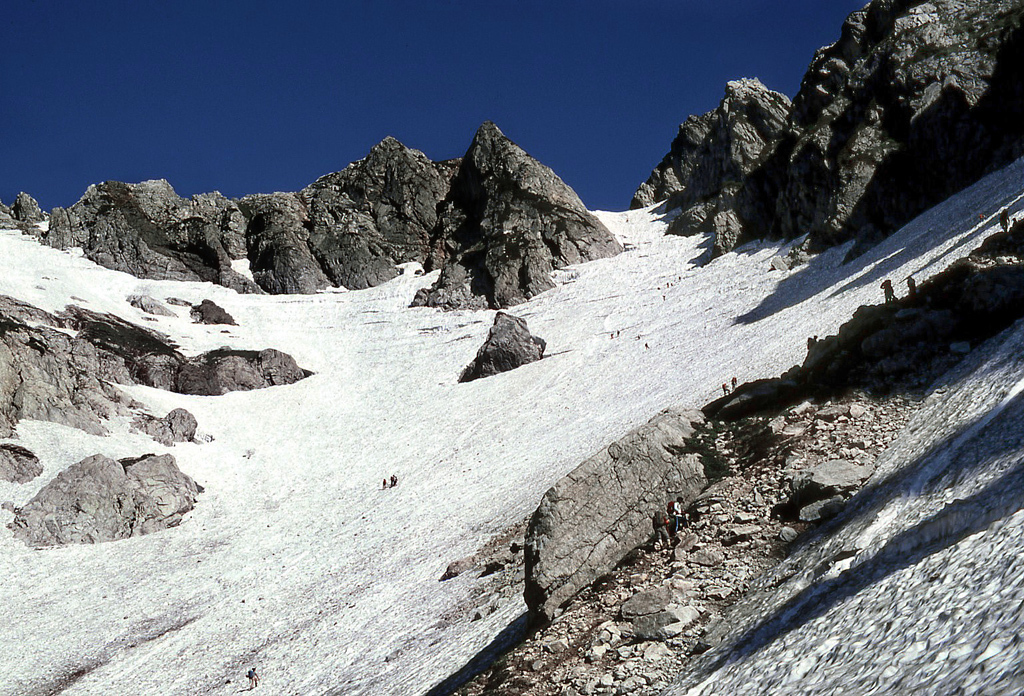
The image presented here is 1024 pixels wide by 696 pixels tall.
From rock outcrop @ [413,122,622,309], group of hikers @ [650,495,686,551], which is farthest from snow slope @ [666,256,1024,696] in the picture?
rock outcrop @ [413,122,622,309]

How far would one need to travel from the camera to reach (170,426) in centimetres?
7075

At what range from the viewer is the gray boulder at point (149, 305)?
105000 mm

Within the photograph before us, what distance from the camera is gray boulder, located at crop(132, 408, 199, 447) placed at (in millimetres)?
69125

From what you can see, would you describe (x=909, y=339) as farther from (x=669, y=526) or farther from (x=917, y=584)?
(x=917, y=584)

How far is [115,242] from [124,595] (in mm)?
99334

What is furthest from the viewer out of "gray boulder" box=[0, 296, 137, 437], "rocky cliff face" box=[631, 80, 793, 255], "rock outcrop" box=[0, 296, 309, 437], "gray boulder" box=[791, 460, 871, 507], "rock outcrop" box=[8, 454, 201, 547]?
"rocky cliff face" box=[631, 80, 793, 255]

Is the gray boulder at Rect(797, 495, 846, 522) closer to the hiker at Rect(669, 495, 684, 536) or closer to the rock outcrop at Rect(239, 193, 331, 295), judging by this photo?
the hiker at Rect(669, 495, 684, 536)

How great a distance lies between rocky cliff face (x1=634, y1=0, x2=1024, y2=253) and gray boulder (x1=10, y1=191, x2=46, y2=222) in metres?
140

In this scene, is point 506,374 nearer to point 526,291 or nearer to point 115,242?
point 526,291

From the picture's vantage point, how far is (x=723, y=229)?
9925cm

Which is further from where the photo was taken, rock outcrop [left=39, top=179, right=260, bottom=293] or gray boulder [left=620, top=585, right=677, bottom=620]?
rock outcrop [left=39, top=179, right=260, bottom=293]

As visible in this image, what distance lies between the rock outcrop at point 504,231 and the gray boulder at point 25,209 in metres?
85.7

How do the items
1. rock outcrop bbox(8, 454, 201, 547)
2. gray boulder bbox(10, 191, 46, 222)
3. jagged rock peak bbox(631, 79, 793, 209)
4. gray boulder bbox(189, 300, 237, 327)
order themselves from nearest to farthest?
rock outcrop bbox(8, 454, 201, 547), gray boulder bbox(189, 300, 237, 327), jagged rock peak bbox(631, 79, 793, 209), gray boulder bbox(10, 191, 46, 222)

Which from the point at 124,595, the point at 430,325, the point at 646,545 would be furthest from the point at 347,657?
the point at 430,325
